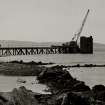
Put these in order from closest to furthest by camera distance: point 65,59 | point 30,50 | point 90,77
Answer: point 90,77 → point 65,59 → point 30,50

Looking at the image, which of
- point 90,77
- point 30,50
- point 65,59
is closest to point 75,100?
point 90,77

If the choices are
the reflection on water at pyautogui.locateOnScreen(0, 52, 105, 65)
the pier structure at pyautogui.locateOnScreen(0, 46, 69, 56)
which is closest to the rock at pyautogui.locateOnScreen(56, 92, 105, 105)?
Result: the reflection on water at pyautogui.locateOnScreen(0, 52, 105, 65)

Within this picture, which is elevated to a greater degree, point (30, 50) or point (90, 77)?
point (30, 50)

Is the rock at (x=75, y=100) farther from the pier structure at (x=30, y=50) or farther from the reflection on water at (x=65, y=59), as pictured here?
the pier structure at (x=30, y=50)

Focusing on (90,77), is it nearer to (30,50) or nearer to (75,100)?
(75,100)

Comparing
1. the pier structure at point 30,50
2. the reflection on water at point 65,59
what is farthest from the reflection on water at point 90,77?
the pier structure at point 30,50

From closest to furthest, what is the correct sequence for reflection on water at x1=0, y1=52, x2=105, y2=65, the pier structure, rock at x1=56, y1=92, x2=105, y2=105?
rock at x1=56, y1=92, x2=105, y2=105, reflection on water at x1=0, y1=52, x2=105, y2=65, the pier structure

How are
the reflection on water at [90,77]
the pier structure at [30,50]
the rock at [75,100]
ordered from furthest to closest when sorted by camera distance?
the pier structure at [30,50], the reflection on water at [90,77], the rock at [75,100]

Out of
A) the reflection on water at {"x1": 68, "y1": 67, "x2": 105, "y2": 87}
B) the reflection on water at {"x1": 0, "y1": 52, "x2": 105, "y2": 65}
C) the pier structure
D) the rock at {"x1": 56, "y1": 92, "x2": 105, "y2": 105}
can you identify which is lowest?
the reflection on water at {"x1": 0, "y1": 52, "x2": 105, "y2": 65}

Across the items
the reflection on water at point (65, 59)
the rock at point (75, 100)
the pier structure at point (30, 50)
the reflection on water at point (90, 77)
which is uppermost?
the rock at point (75, 100)

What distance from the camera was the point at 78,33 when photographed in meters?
153

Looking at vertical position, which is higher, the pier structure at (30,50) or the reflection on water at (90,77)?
the pier structure at (30,50)

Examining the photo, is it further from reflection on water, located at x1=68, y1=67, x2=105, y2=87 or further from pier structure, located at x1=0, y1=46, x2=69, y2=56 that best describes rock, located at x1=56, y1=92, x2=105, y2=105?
pier structure, located at x1=0, y1=46, x2=69, y2=56

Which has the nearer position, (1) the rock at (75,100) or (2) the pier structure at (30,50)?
(1) the rock at (75,100)
